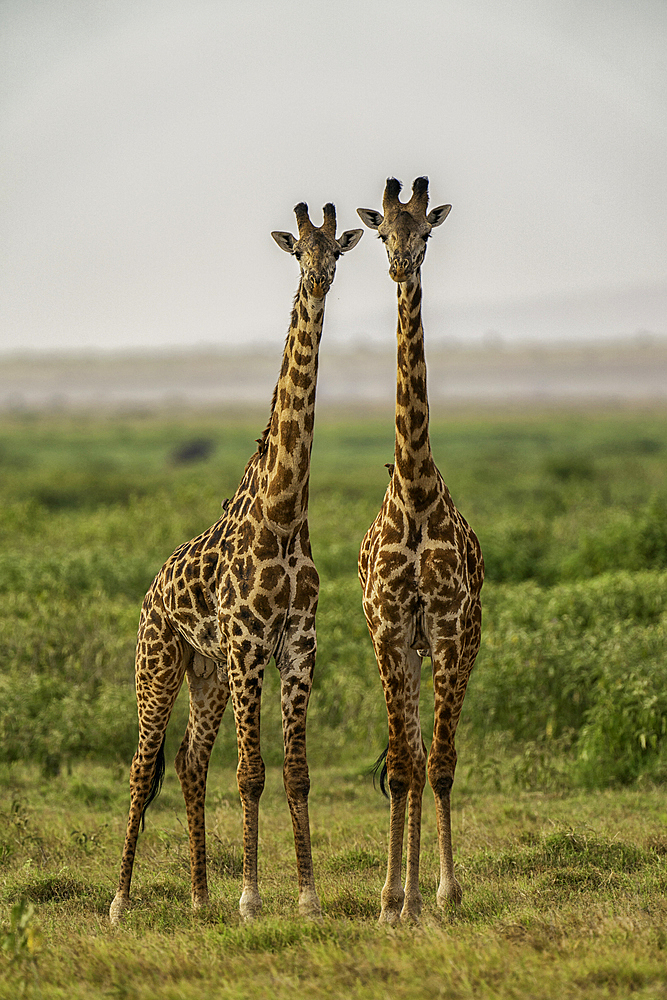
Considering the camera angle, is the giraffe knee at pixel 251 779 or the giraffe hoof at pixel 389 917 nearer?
the giraffe hoof at pixel 389 917

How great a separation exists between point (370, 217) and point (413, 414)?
4.49 feet

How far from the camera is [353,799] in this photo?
11008 mm

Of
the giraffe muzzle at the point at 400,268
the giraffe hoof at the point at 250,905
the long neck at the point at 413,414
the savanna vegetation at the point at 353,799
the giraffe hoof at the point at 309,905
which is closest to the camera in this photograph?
the savanna vegetation at the point at 353,799

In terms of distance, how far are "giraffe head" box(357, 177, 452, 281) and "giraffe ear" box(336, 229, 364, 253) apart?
0.19m

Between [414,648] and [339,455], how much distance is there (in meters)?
54.0

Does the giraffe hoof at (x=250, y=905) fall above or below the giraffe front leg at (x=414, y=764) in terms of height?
below

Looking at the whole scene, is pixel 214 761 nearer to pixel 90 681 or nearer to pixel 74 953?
pixel 90 681

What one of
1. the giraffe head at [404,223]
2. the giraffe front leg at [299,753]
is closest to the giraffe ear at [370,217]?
the giraffe head at [404,223]

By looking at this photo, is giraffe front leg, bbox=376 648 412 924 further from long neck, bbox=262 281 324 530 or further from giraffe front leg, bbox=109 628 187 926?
giraffe front leg, bbox=109 628 187 926

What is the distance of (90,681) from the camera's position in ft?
41.9

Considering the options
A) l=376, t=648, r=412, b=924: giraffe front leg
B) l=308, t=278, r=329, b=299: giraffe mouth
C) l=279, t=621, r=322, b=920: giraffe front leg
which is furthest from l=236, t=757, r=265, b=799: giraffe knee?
l=308, t=278, r=329, b=299: giraffe mouth

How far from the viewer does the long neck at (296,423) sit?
7.02 m

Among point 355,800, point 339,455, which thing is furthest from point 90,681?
point 339,455

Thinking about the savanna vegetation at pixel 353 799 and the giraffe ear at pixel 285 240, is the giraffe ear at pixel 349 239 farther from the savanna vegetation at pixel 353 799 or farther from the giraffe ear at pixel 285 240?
the savanna vegetation at pixel 353 799
